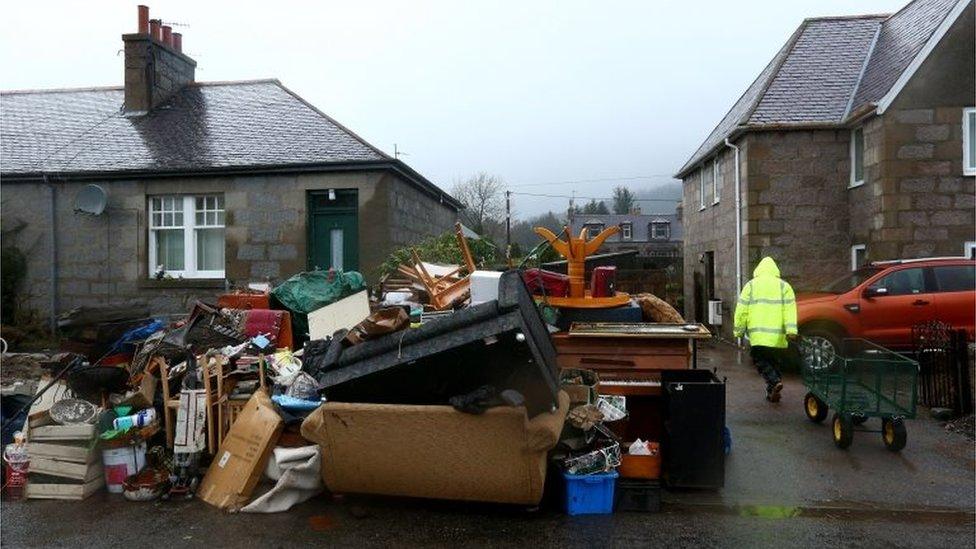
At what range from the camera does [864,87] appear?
14.5m

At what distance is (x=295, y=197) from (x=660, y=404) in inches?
354

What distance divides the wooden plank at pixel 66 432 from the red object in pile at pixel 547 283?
4.41 metres

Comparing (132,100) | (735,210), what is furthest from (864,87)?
(132,100)

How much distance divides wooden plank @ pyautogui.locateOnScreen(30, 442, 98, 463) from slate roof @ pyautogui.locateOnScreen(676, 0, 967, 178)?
40.4ft

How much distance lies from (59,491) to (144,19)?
12.7 meters

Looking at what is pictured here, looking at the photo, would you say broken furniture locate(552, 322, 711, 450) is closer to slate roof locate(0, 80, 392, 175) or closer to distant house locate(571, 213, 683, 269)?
slate roof locate(0, 80, 392, 175)

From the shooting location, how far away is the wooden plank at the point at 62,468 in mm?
6211

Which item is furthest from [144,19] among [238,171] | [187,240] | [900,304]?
[900,304]

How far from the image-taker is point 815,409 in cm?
835

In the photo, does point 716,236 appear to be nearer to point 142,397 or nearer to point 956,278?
point 956,278

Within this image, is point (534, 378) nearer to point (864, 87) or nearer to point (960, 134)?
point (960, 134)

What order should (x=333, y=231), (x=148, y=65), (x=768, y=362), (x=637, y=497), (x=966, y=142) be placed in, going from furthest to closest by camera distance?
(x=148, y=65), (x=333, y=231), (x=966, y=142), (x=768, y=362), (x=637, y=497)

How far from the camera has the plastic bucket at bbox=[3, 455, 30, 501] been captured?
627 cm

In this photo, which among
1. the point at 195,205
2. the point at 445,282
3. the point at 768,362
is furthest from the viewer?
the point at 195,205
